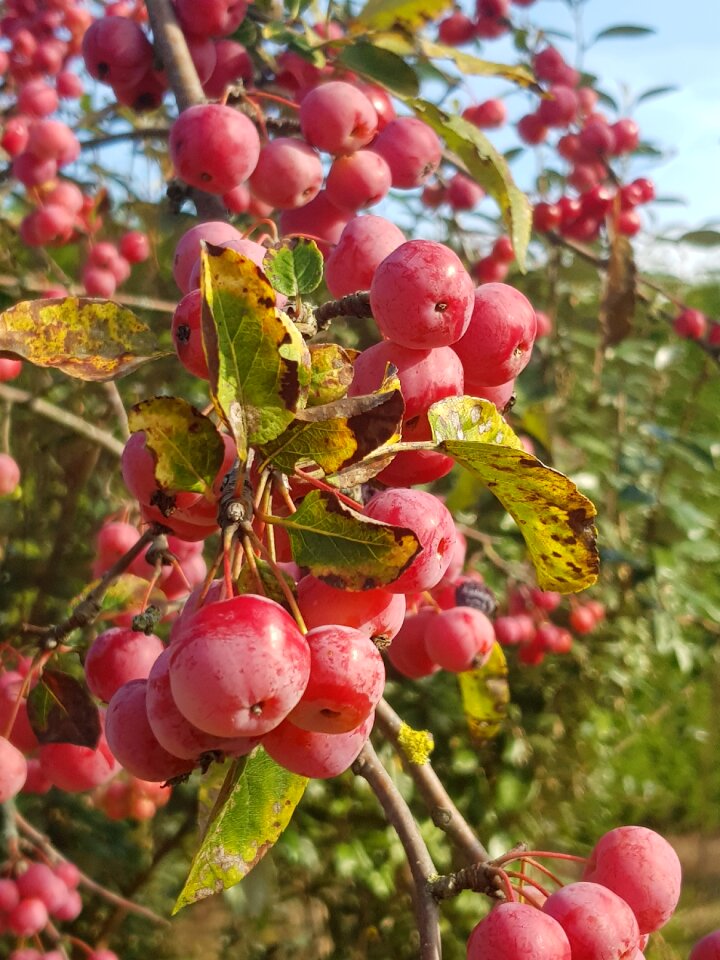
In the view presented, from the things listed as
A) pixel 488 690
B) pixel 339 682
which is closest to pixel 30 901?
pixel 488 690

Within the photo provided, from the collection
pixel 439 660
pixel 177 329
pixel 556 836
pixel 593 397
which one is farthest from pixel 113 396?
pixel 556 836

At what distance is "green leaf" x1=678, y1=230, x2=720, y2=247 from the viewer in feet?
7.81

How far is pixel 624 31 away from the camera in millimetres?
2211

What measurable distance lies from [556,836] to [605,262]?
172 centimetres

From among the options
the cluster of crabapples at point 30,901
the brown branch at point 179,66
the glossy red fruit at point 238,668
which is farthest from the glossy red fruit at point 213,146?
the cluster of crabapples at point 30,901

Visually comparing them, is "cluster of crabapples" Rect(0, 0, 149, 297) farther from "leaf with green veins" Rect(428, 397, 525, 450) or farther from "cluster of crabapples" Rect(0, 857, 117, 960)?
"leaf with green veins" Rect(428, 397, 525, 450)

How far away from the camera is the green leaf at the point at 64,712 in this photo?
2.66 feet

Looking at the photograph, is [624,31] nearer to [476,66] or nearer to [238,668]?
[476,66]

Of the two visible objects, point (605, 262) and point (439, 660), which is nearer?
point (439, 660)

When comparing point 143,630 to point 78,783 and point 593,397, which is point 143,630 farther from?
point 593,397

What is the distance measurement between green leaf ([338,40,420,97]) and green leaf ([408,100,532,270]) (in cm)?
6

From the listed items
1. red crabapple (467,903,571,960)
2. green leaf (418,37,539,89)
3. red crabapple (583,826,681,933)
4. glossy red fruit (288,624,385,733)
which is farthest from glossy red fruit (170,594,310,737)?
green leaf (418,37,539,89)

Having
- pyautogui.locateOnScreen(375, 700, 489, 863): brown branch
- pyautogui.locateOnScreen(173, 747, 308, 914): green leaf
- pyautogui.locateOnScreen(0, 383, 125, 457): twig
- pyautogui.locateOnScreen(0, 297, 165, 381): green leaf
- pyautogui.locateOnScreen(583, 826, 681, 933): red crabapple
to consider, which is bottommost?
pyautogui.locateOnScreen(0, 383, 125, 457): twig

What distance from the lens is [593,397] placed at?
2.59 m
